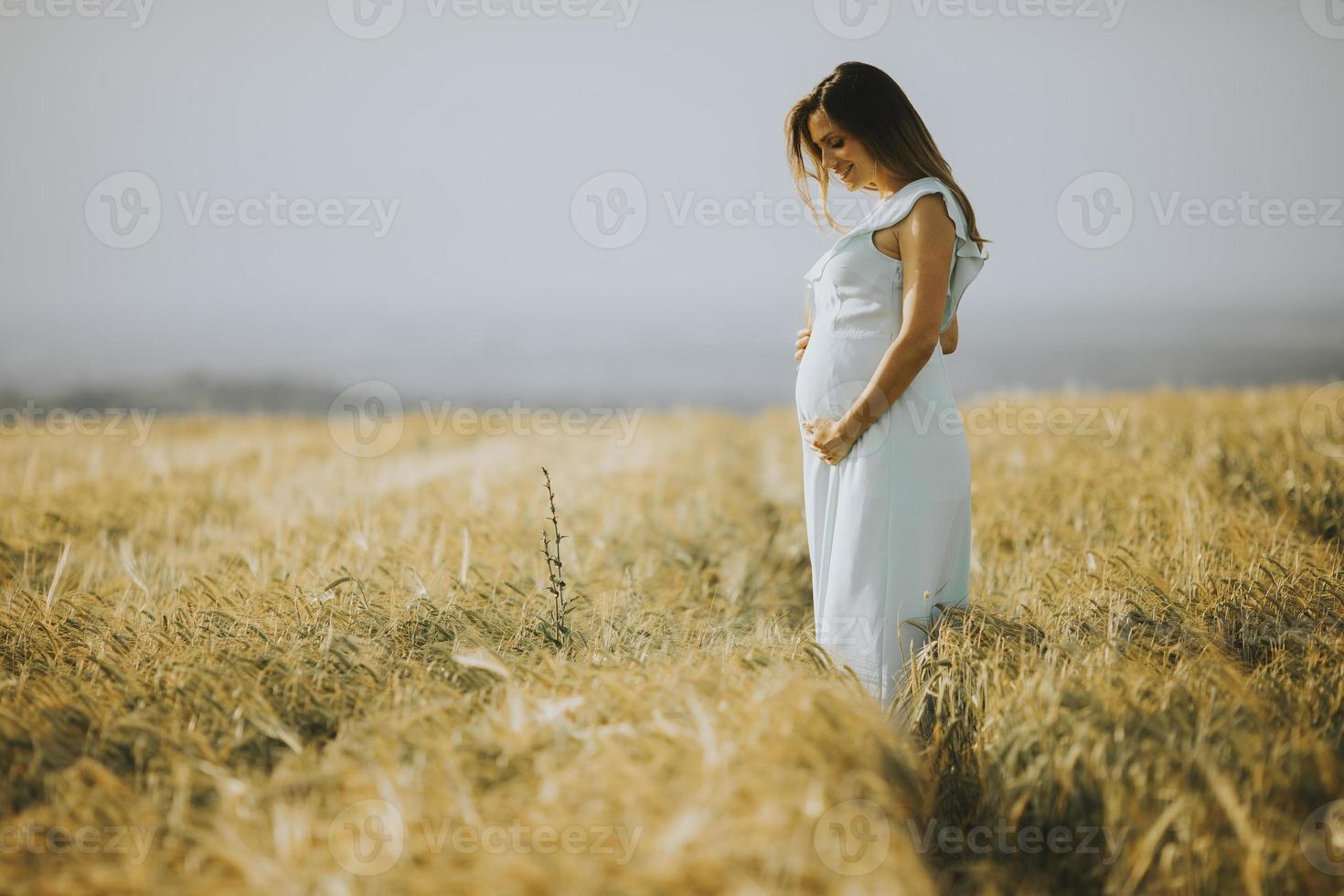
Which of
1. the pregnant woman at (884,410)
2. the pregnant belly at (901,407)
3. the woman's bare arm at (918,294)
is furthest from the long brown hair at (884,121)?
the pregnant belly at (901,407)

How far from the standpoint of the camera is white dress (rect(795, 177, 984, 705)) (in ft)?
8.74

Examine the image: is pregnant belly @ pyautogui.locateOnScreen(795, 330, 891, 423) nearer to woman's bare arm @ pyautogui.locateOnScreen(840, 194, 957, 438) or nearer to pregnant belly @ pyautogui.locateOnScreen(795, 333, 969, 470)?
pregnant belly @ pyautogui.locateOnScreen(795, 333, 969, 470)

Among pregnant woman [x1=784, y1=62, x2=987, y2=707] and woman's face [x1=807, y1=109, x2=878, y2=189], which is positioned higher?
woman's face [x1=807, y1=109, x2=878, y2=189]

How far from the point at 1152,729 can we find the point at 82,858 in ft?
8.60

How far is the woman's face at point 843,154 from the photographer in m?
2.75

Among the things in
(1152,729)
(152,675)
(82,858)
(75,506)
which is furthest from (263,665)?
(75,506)

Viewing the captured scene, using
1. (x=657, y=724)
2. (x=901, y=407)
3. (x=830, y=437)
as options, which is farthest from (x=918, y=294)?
(x=657, y=724)

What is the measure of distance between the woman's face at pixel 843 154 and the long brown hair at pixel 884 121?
26 millimetres

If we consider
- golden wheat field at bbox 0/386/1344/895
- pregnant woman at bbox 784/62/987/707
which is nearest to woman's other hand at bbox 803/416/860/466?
pregnant woman at bbox 784/62/987/707

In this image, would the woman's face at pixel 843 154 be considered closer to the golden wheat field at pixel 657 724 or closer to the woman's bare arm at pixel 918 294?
the woman's bare arm at pixel 918 294

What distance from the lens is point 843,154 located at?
2.79 m

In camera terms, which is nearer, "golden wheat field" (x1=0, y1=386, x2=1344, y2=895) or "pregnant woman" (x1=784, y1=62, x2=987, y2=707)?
"golden wheat field" (x1=0, y1=386, x2=1344, y2=895)

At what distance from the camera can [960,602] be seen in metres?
2.83

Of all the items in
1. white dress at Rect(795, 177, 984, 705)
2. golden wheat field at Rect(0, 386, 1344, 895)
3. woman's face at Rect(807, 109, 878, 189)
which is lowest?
golden wheat field at Rect(0, 386, 1344, 895)
